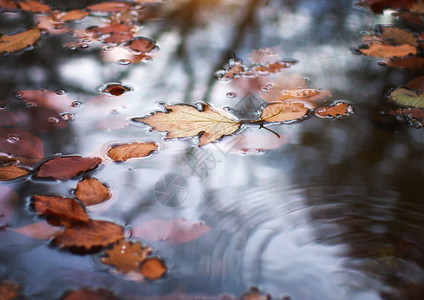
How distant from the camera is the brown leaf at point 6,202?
901 mm

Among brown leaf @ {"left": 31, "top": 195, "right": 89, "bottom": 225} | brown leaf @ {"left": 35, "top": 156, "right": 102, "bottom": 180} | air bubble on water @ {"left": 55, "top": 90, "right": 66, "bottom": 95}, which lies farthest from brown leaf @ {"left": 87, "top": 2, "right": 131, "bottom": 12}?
brown leaf @ {"left": 31, "top": 195, "right": 89, "bottom": 225}

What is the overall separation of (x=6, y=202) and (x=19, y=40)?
3.02ft

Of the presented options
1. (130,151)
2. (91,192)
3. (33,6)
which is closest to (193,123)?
(130,151)

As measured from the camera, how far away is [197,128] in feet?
3.81

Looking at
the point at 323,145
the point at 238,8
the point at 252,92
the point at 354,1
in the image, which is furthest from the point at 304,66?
the point at 354,1

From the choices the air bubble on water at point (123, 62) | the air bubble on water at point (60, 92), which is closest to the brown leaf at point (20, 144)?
the air bubble on water at point (60, 92)

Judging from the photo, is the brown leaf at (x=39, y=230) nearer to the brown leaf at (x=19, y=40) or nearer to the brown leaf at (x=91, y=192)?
the brown leaf at (x=91, y=192)

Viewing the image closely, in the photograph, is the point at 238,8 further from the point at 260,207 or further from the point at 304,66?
the point at 260,207

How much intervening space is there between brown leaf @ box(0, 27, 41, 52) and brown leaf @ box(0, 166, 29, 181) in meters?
0.73

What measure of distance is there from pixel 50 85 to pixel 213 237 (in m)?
0.82

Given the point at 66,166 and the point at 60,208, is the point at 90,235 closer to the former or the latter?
the point at 60,208

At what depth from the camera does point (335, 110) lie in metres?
1.25

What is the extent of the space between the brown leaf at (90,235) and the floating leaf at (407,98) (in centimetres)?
94

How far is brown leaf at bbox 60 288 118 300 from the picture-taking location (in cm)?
76
